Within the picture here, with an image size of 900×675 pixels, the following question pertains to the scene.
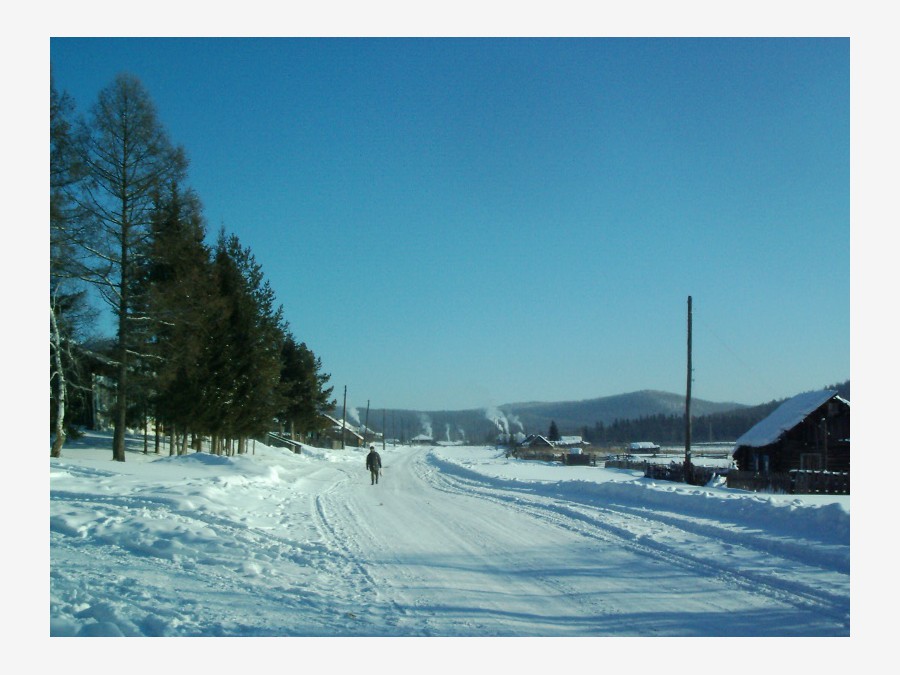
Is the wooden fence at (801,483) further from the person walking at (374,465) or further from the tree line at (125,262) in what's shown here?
the tree line at (125,262)

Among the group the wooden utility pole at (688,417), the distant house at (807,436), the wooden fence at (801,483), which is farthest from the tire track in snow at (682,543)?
the distant house at (807,436)

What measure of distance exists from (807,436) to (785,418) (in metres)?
1.28

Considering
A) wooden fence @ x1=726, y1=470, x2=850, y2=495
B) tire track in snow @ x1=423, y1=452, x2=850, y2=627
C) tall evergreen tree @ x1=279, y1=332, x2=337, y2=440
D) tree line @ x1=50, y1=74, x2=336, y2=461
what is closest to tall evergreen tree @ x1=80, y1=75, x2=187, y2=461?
tree line @ x1=50, y1=74, x2=336, y2=461

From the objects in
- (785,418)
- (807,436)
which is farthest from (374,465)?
(807,436)

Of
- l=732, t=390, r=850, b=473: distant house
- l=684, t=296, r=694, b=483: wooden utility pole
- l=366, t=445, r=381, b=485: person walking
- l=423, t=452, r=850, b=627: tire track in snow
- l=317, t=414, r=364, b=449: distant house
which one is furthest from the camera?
→ l=317, t=414, r=364, b=449: distant house

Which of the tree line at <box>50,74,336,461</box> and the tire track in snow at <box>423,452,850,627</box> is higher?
the tree line at <box>50,74,336,461</box>

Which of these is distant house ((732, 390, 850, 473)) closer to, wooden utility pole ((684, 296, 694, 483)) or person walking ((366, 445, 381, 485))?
wooden utility pole ((684, 296, 694, 483))

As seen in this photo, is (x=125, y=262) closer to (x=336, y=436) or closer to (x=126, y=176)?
(x=126, y=176)

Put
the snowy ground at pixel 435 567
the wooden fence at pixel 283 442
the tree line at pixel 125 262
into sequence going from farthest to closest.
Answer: the wooden fence at pixel 283 442, the tree line at pixel 125 262, the snowy ground at pixel 435 567

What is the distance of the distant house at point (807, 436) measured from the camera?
Answer: 32500 millimetres

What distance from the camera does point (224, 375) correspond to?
29828 millimetres

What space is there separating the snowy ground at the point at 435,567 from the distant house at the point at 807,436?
835 inches

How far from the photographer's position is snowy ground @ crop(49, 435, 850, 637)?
19.0ft

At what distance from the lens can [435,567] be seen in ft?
27.1
